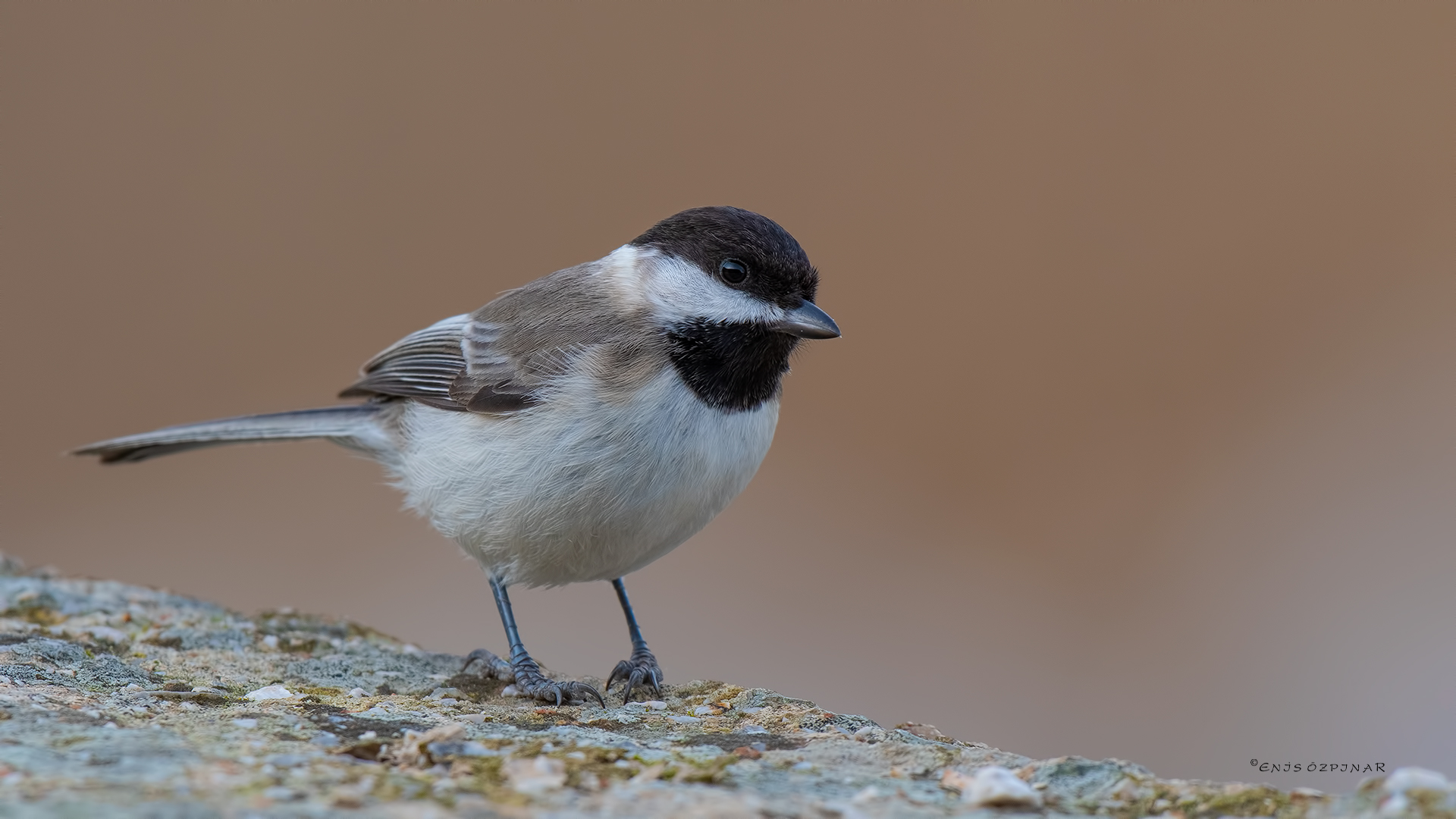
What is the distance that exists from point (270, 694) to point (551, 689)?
0.73m

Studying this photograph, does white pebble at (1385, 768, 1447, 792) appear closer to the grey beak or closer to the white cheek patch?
the grey beak

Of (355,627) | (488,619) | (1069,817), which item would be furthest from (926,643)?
(1069,817)

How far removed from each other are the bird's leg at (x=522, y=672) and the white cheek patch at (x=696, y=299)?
1.02 metres

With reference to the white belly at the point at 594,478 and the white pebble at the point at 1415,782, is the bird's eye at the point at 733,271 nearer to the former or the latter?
the white belly at the point at 594,478

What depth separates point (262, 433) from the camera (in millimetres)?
3770

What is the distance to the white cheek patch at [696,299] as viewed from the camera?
301 cm

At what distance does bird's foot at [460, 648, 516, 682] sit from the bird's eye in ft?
4.23

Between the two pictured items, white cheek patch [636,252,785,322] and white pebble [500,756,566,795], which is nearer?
white pebble [500,756,566,795]

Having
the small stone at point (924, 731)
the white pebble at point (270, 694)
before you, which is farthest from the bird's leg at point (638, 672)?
the white pebble at point (270, 694)

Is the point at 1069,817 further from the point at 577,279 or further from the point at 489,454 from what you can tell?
the point at 577,279

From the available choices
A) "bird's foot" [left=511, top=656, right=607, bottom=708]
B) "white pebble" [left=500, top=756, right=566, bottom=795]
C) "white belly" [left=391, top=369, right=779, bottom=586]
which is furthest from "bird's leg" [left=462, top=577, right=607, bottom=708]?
"white pebble" [left=500, top=756, right=566, bottom=795]

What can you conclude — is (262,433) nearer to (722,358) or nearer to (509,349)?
(509,349)

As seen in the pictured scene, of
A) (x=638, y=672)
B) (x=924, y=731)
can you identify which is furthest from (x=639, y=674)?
(x=924, y=731)

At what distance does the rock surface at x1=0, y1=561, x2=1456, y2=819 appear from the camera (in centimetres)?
161
